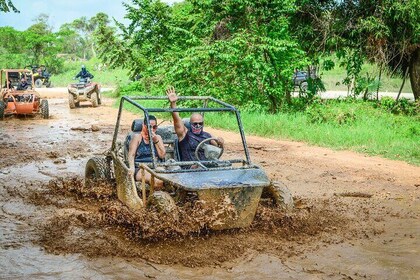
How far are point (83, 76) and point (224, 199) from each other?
61.0ft

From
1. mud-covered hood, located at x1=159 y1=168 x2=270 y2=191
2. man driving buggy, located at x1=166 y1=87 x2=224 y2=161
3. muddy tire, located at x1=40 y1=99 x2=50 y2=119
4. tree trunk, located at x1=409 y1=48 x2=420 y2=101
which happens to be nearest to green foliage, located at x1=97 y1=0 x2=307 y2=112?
tree trunk, located at x1=409 y1=48 x2=420 y2=101

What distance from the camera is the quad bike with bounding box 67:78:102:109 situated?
855 inches

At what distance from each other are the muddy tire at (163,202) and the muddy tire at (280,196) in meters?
1.20

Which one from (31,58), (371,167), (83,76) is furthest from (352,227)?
(31,58)

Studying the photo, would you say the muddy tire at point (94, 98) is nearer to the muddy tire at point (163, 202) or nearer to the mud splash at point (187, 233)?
the mud splash at point (187, 233)

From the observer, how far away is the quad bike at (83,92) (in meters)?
21.7

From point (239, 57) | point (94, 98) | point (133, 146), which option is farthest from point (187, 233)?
point (94, 98)

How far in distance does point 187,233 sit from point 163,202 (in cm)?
37

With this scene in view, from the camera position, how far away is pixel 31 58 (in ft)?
158

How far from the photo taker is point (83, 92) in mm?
21812

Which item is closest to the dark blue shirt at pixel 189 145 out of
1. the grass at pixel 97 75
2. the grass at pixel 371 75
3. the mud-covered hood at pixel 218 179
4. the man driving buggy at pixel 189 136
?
the man driving buggy at pixel 189 136

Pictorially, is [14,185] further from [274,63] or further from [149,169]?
[274,63]

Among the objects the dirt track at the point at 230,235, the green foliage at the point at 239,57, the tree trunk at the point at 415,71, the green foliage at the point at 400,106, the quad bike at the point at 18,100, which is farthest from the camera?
the quad bike at the point at 18,100

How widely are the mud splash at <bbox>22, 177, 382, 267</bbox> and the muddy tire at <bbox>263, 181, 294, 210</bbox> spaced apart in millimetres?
79
